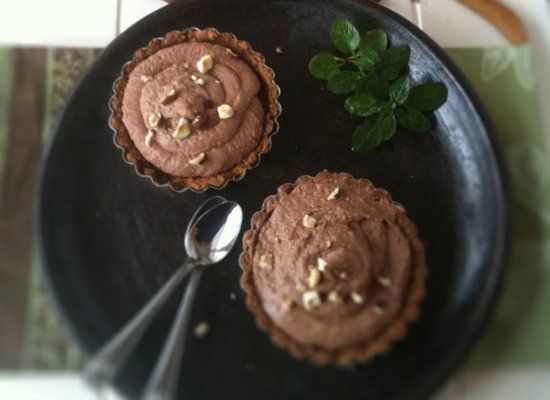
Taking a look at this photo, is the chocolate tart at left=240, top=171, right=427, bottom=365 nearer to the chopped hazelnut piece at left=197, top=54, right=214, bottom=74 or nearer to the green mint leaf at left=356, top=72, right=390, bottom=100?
the green mint leaf at left=356, top=72, right=390, bottom=100

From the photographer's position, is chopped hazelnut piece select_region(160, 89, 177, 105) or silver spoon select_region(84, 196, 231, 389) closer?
silver spoon select_region(84, 196, 231, 389)

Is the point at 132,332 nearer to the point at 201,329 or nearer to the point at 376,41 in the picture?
the point at 201,329

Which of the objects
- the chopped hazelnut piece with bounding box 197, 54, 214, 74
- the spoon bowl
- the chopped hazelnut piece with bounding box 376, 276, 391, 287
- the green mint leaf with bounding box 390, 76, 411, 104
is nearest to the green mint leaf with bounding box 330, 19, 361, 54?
the green mint leaf with bounding box 390, 76, 411, 104

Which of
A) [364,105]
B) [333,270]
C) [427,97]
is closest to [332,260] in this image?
[333,270]

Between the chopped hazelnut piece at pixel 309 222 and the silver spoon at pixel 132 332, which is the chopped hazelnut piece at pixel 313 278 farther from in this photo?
the silver spoon at pixel 132 332

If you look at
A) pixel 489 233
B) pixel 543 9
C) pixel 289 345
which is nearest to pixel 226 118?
pixel 289 345
